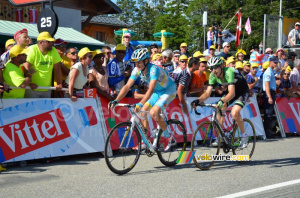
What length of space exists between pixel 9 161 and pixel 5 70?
5.49 feet

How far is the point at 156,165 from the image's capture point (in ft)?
27.1

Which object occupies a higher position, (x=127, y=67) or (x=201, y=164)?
(x=127, y=67)

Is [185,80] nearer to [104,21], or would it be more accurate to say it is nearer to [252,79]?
[252,79]

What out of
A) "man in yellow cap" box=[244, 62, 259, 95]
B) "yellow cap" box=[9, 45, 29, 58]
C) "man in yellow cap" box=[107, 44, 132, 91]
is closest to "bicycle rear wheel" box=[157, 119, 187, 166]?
"man in yellow cap" box=[107, 44, 132, 91]

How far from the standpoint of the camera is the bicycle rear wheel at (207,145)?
795 cm

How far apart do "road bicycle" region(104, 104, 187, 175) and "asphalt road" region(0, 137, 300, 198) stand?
0.19m

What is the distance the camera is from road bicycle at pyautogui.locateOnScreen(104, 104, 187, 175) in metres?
7.25

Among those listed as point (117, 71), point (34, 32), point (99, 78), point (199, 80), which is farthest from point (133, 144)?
point (34, 32)

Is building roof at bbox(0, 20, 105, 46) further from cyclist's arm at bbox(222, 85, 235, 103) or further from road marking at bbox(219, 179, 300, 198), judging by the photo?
road marking at bbox(219, 179, 300, 198)

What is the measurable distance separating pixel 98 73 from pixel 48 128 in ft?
6.10

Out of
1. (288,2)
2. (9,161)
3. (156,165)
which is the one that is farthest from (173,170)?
(288,2)

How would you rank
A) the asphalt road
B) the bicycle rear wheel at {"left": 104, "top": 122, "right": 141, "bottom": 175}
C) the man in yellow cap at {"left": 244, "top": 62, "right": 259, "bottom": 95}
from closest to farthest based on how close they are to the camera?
1. the asphalt road
2. the bicycle rear wheel at {"left": 104, "top": 122, "right": 141, "bottom": 175}
3. the man in yellow cap at {"left": 244, "top": 62, "right": 259, "bottom": 95}

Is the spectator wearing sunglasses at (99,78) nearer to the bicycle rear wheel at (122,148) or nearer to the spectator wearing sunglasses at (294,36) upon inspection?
the bicycle rear wheel at (122,148)

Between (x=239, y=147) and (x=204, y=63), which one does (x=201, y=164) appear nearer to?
(x=239, y=147)
